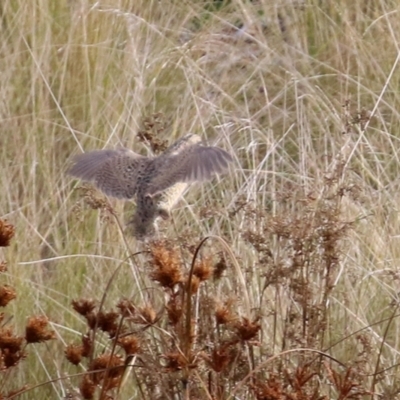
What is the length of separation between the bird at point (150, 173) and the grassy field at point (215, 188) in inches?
3.4

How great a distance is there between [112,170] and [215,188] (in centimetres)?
96

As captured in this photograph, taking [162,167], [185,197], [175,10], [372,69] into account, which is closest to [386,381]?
[162,167]

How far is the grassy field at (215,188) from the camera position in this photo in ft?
8.10

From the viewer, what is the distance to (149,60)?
469 cm

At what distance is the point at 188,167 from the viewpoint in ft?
10.1

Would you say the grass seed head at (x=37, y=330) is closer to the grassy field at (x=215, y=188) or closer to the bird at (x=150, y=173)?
the grassy field at (x=215, y=188)

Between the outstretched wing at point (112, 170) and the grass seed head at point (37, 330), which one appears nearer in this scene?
the grass seed head at point (37, 330)

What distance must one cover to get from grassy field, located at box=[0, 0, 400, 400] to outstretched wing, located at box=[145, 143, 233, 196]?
0.39 ft

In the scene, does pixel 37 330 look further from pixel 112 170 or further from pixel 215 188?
pixel 215 188

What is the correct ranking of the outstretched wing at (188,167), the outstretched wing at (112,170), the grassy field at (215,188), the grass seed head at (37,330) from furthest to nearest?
the outstretched wing at (112,170) → the outstretched wing at (188,167) → the grassy field at (215,188) → the grass seed head at (37,330)

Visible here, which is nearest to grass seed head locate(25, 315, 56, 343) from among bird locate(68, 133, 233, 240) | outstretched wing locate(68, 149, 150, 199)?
bird locate(68, 133, 233, 240)

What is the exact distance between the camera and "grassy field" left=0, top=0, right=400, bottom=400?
247 cm

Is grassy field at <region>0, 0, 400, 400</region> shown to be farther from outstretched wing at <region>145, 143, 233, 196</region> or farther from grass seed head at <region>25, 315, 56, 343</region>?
outstretched wing at <region>145, 143, 233, 196</region>

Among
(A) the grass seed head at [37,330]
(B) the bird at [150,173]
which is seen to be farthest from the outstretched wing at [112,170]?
(A) the grass seed head at [37,330]
